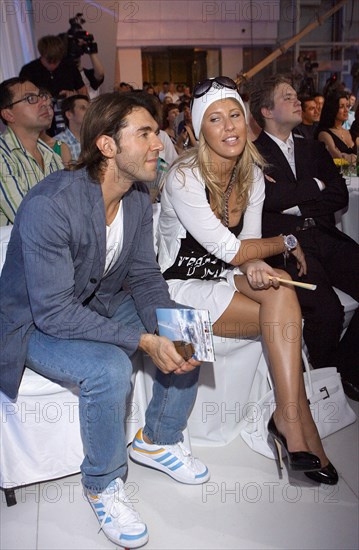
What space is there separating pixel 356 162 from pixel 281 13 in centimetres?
969

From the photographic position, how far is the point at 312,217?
8.53 feet

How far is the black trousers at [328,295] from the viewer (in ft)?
7.57

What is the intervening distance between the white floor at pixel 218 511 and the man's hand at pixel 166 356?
510 mm

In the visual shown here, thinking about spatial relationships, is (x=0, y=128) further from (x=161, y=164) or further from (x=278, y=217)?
(x=278, y=217)

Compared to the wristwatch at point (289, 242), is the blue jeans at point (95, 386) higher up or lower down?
lower down

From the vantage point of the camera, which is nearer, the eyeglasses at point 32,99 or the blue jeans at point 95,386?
the blue jeans at point 95,386

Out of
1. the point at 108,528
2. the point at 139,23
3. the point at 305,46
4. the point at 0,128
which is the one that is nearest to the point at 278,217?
the point at 108,528

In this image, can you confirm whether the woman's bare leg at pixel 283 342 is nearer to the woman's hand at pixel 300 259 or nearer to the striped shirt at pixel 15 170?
the woman's hand at pixel 300 259

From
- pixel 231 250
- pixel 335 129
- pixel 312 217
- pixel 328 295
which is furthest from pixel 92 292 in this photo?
pixel 335 129

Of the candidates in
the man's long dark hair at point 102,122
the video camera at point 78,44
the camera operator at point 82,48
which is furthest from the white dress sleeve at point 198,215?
the video camera at point 78,44

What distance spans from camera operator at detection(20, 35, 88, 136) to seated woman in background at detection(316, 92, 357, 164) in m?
2.09

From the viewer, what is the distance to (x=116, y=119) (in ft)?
5.58

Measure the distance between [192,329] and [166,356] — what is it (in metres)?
0.14

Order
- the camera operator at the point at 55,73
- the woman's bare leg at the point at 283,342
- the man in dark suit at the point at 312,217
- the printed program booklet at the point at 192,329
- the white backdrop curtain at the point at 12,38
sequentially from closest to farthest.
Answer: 1. the printed program booklet at the point at 192,329
2. the woman's bare leg at the point at 283,342
3. the man in dark suit at the point at 312,217
4. the camera operator at the point at 55,73
5. the white backdrop curtain at the point at 12,38
